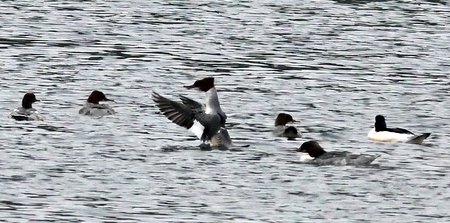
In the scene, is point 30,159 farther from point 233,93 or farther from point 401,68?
point 401,68

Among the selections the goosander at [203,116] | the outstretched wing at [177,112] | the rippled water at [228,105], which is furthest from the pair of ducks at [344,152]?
the outstretched wing at [177,112]

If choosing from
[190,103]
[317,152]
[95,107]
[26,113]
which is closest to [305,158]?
[317,152]

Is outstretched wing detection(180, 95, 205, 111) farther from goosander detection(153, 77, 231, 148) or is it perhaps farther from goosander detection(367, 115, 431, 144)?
goosander detection(367, 115, 431, 144)

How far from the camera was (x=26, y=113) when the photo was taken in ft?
101

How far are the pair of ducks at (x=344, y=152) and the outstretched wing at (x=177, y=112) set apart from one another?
74.1 inches

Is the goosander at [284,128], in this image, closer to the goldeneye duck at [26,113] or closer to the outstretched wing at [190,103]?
the outstretched wing at [190,103]

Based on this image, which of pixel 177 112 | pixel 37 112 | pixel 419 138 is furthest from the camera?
pixel 37 112

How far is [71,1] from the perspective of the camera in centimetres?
5784

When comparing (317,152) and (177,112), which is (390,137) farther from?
(177,112)

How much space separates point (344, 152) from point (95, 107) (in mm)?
6797

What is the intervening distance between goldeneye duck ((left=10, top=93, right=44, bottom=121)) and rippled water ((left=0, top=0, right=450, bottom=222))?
209 millimetres

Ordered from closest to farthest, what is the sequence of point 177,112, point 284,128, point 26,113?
point 177,112 < point 284,128 < point 26,113

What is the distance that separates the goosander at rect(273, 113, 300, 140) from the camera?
3000 cm

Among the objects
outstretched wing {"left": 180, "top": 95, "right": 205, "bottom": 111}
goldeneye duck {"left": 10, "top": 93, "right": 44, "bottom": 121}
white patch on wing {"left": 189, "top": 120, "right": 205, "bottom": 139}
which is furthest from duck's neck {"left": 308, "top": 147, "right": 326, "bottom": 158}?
goldeneye duck {"left": 10, "top": 93, "right": 44, "bottom": 121}
